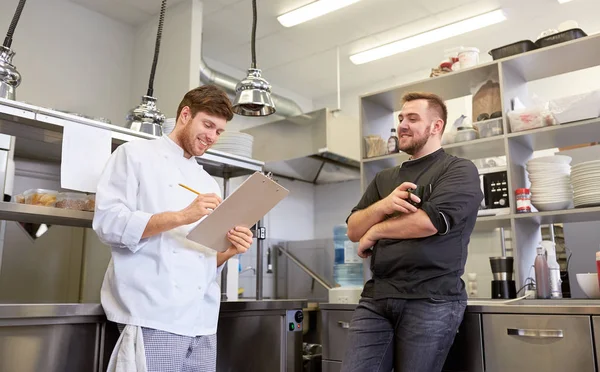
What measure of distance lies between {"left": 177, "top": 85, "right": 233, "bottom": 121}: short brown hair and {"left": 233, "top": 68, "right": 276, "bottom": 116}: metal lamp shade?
0.58m

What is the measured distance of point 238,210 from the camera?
6.17 ft

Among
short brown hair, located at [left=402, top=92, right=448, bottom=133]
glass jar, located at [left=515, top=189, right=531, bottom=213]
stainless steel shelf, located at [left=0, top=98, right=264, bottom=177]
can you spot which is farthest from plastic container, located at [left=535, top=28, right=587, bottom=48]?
stainless steel shelf, located at [left=0, top=98, right=264, bottom=177]

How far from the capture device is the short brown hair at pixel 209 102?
194 centimetres

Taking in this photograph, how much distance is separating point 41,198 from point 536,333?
6.81ft

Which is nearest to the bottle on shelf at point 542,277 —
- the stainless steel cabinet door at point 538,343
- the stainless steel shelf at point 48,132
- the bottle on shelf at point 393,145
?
the stainless steel cabinet door at point 538,343

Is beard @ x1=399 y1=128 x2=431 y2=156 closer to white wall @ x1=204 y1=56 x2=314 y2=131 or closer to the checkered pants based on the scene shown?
the checkered pants

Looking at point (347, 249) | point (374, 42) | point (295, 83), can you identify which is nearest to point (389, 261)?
point (347, 249)

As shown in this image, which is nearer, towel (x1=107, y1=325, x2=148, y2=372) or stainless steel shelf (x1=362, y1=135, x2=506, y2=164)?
towel (x1=107, y1=325, x2=148, y2=372)

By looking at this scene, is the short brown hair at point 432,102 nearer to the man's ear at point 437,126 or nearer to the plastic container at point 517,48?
the man's ear at point 437,126

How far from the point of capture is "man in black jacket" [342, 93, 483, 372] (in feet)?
6.42

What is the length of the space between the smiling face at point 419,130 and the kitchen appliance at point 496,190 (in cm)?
79

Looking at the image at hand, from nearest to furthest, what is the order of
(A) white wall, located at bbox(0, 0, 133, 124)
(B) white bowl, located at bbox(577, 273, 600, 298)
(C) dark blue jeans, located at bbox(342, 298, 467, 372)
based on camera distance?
1. (C) dark blue jeans, located at bbox(342, 298, 467, 372)
2. (B) white bowl, located at bbox(577, 273, 600, 298)
3. (A) white wall, located at bbox(0, 0, 133, 124)

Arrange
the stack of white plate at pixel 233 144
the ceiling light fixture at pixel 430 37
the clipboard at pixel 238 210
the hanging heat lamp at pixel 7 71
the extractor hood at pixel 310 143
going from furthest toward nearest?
1. the extractor hood at pixel 310 143
2. the ceiling light fixture at pixel 430 37
3. the stack of white plate at pixel 233 144
4. the hanging heat lamp at pixel 7 71
5. the clipboard at pixel 238 210

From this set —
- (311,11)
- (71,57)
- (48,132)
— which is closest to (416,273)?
(48,132)
